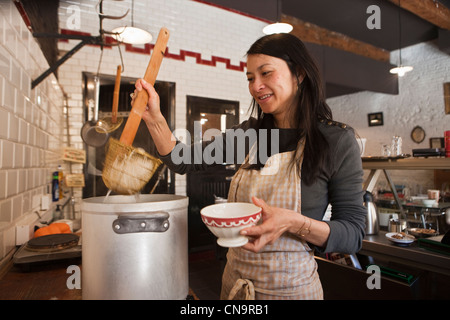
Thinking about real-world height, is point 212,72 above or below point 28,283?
above

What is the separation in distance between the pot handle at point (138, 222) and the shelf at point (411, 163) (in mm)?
1755

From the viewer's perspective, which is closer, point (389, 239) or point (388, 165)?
point (389, 239)

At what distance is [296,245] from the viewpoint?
0.99 m

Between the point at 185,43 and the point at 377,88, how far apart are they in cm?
459

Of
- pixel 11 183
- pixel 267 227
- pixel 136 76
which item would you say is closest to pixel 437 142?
pixel 136 76

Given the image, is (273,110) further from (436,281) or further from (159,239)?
(436,281)

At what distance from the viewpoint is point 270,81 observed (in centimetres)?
99

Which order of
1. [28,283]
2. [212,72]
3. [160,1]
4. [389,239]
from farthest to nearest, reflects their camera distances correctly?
[212,72] < [160,1] < [389,239] < [28,283]

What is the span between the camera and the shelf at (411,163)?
1726 mm

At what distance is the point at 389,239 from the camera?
1858 millimetres

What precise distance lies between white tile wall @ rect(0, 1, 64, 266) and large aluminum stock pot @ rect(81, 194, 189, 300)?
2.14ft
